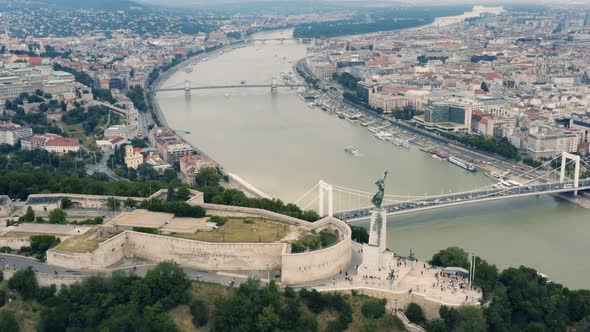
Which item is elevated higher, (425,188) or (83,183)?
(83,183)

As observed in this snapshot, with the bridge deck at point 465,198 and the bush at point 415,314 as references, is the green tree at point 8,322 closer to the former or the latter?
the bush at point 415,314

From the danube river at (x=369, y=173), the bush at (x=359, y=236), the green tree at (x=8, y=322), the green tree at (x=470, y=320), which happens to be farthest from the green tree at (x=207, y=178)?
the green tree at (x=470, y=320)

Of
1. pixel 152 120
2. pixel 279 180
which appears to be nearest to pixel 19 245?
pixel 279 180

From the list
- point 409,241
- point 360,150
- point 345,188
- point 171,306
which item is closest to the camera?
point 171,306

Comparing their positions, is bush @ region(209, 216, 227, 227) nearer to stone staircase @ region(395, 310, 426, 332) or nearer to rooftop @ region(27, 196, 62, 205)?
rooftop @ region(27, 196, 62, 205)

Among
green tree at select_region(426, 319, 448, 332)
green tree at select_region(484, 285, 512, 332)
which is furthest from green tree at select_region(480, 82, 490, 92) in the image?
green tree at select_region(426, 319, 448, 332)

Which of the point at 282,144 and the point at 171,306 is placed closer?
the point at 171,306

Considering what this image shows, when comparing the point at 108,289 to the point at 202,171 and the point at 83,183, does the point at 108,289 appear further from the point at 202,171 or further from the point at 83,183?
the point at 202,171
